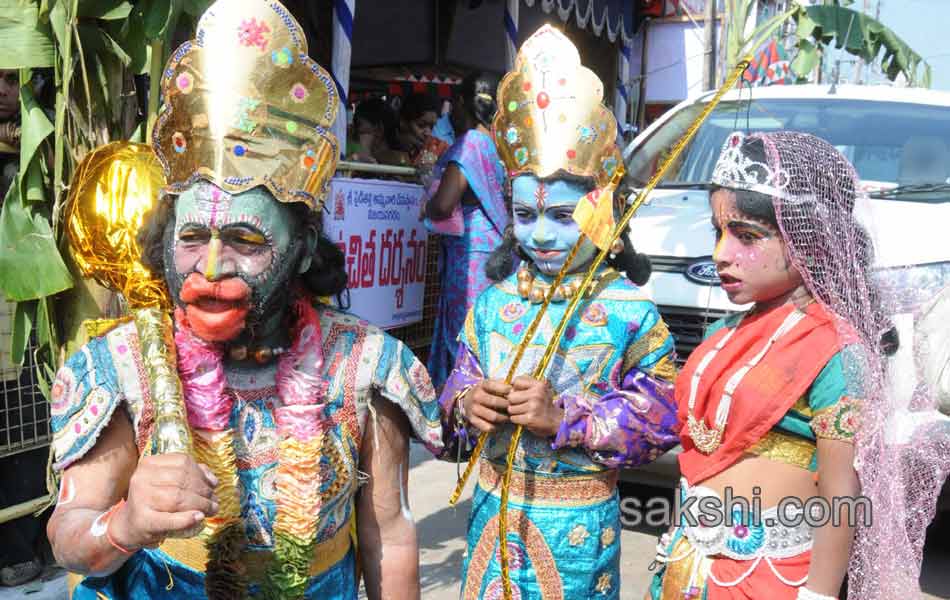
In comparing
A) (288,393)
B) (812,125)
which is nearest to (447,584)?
(288,393)

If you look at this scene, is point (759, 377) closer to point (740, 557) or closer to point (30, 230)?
point (740, 557)

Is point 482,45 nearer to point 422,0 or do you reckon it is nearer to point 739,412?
point 422,0

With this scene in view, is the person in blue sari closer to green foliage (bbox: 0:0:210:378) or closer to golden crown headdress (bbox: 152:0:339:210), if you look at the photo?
green foliage (bbox: 0:0:210:378)

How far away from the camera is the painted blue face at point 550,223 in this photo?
2.72 metres

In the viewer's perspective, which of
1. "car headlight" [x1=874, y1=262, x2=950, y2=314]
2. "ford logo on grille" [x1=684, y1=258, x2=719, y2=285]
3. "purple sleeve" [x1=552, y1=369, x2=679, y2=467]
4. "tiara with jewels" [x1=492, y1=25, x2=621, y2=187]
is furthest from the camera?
"ford logo on grille" [x1=684, y1=258, x2=719, y2=285]

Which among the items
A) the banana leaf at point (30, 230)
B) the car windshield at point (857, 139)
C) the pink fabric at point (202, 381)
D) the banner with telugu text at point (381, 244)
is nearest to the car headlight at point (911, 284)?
the car windshield at point (857, 139)

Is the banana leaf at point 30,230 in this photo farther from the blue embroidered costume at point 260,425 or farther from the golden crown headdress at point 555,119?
the golden crown headdress at point 555,119

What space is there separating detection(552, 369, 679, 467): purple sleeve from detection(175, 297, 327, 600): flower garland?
0.90m

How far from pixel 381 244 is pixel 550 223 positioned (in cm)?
299

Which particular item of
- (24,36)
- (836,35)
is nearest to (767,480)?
(24,36)

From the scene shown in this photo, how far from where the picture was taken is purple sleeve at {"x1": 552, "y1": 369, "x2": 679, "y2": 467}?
253 cm

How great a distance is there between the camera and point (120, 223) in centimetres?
196

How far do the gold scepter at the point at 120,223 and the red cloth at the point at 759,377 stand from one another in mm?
1271

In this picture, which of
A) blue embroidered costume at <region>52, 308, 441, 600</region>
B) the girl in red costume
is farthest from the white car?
blue embroidered costume at <region>52, 308, 441, 600</region>
